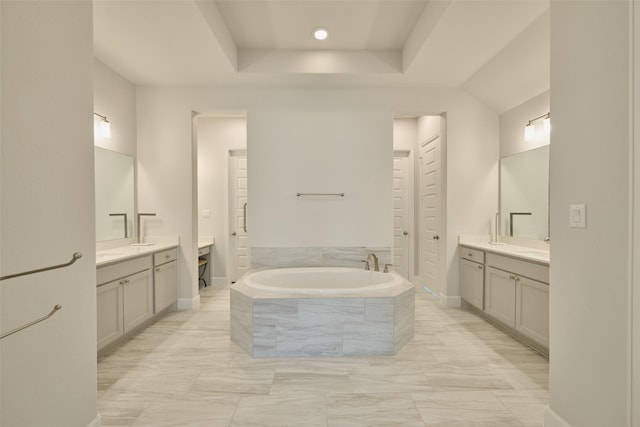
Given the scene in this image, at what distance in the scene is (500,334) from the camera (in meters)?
2.91

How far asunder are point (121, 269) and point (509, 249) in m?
3.53

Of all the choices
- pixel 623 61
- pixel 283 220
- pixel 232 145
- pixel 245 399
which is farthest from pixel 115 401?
pixel 232 145

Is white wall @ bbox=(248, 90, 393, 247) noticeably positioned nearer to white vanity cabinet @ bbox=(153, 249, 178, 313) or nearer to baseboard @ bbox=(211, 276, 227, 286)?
white vanity cabinet @ bbox=(153, 249, 178, 313)

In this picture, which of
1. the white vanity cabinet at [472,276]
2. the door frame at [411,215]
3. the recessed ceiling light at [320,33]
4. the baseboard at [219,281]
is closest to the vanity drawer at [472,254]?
the white vanity cabinet at [472,276]

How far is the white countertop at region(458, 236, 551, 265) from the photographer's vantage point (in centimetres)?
251

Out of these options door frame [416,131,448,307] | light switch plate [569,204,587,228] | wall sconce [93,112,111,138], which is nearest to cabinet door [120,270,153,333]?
wall sconce [93,112,111,138]

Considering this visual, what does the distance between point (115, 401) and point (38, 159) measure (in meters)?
1.52

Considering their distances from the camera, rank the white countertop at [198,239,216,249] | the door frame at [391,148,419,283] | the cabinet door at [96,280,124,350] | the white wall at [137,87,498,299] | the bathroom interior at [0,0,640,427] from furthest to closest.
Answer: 1. the door frame at [391,148,419,283]
2. the white countertop at [198,239,216,249]
3. the white wall at [137,87,498,299]
4. the cabinet door at [96,280,124,350]
5. the bathroom interior at [0,0,640,427]

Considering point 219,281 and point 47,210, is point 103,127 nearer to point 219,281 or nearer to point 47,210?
point 47,210

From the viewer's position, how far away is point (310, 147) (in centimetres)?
365

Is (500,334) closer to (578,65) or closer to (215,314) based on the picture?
(578,65)

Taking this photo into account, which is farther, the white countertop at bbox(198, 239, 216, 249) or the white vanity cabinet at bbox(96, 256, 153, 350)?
the white countertop at bbox(198, 239, 216, 249)

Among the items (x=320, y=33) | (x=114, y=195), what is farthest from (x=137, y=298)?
(x=320, y=33)

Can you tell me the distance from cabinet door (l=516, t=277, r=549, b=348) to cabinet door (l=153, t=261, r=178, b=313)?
338cm
